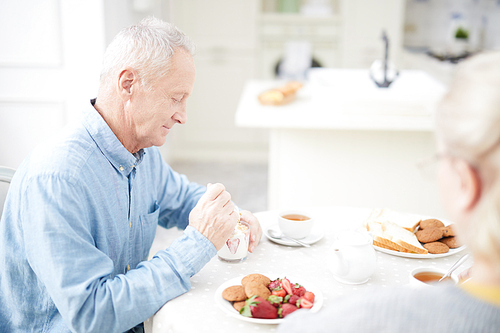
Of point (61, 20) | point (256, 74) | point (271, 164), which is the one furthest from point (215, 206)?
point (256, 74)

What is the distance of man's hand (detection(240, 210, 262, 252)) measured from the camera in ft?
4.07

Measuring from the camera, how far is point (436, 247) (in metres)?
1.22

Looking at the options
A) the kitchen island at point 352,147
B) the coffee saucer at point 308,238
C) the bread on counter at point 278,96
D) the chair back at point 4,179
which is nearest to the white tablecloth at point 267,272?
the coffee saucer at point 308,238

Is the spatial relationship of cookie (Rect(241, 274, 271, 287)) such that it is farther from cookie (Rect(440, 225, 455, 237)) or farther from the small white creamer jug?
cookie (Rect(440, 225, 455, 237))

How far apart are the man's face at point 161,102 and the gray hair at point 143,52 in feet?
0.06

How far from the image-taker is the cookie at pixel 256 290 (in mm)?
960

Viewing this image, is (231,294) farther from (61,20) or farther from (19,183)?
(61,20)

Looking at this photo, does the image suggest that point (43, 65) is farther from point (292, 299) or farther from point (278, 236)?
point (292, 299)

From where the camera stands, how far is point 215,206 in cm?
113

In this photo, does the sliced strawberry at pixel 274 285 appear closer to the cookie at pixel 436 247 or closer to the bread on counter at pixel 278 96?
the cookie at pixel 436 247

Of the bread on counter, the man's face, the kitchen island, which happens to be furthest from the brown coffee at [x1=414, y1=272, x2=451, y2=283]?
the bread on counter

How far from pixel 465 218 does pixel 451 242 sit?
0.67m

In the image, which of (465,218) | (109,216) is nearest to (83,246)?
(109,216)

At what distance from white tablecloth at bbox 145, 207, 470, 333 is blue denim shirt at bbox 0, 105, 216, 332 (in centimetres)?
4
